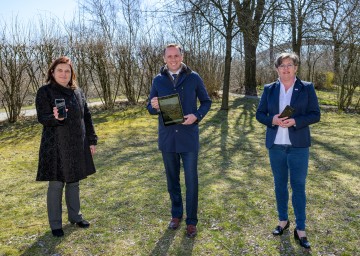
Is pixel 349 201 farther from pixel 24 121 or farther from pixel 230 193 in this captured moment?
pixel 24 121

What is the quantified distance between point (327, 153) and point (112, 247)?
529 centimetres

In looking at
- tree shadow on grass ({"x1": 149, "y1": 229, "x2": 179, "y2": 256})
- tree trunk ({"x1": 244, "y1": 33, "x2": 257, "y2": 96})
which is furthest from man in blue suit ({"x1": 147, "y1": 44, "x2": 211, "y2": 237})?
tree trunk ({"x1": 244, "y1": 33, "x2": 257, "y2": 96})

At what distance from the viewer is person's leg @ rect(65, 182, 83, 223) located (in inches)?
146

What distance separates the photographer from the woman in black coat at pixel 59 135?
11.1ft

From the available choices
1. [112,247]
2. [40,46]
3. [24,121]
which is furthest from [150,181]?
[40,46]

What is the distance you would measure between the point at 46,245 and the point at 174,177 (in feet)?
4.82

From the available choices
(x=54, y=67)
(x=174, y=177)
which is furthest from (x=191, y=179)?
(x=54, y=67)

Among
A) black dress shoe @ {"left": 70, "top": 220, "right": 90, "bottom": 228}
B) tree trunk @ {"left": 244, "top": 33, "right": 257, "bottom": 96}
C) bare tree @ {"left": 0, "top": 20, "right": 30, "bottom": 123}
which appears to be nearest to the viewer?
black dress shoe @ {"left": 70, "top": 220, "right": 90, "bottom": 228}

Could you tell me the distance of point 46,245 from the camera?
3.48 metres

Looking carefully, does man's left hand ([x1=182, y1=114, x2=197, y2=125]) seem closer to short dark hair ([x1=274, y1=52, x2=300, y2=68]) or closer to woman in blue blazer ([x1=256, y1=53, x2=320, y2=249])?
woman in blue blazer ([x1=256, y1=53, x2=320, y2=249])

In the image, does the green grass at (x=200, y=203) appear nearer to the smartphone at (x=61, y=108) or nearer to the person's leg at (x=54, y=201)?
the person's leg at (x=54, y=201)

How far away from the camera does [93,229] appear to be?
3840mm

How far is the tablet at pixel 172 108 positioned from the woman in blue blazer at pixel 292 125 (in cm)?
82

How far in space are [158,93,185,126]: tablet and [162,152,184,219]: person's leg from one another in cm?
42
